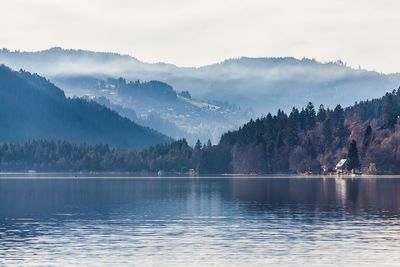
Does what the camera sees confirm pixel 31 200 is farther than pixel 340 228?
Yes

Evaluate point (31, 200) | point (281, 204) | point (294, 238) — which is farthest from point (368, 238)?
point (31, 200)

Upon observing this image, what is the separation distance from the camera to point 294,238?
9975cm

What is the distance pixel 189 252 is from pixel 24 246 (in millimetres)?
16775

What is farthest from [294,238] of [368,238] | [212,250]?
[212,250]

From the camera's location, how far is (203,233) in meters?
106

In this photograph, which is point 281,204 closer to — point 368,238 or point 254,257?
point 368,238

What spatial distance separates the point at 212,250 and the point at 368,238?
1889 cm

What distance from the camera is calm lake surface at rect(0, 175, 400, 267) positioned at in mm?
84000

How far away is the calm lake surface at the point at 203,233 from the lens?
276ft

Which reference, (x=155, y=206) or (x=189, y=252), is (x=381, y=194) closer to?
(x=155, y=206)

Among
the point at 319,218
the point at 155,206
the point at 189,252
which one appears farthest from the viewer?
the point at 155,206

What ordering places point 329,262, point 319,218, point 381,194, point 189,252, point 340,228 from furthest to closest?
1. point 381,194
2. point 319,218
3. point 340,228
4. point 189,252
5. point 329,262

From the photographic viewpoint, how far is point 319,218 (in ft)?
416

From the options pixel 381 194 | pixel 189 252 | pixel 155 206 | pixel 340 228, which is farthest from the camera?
pixel 381 194
